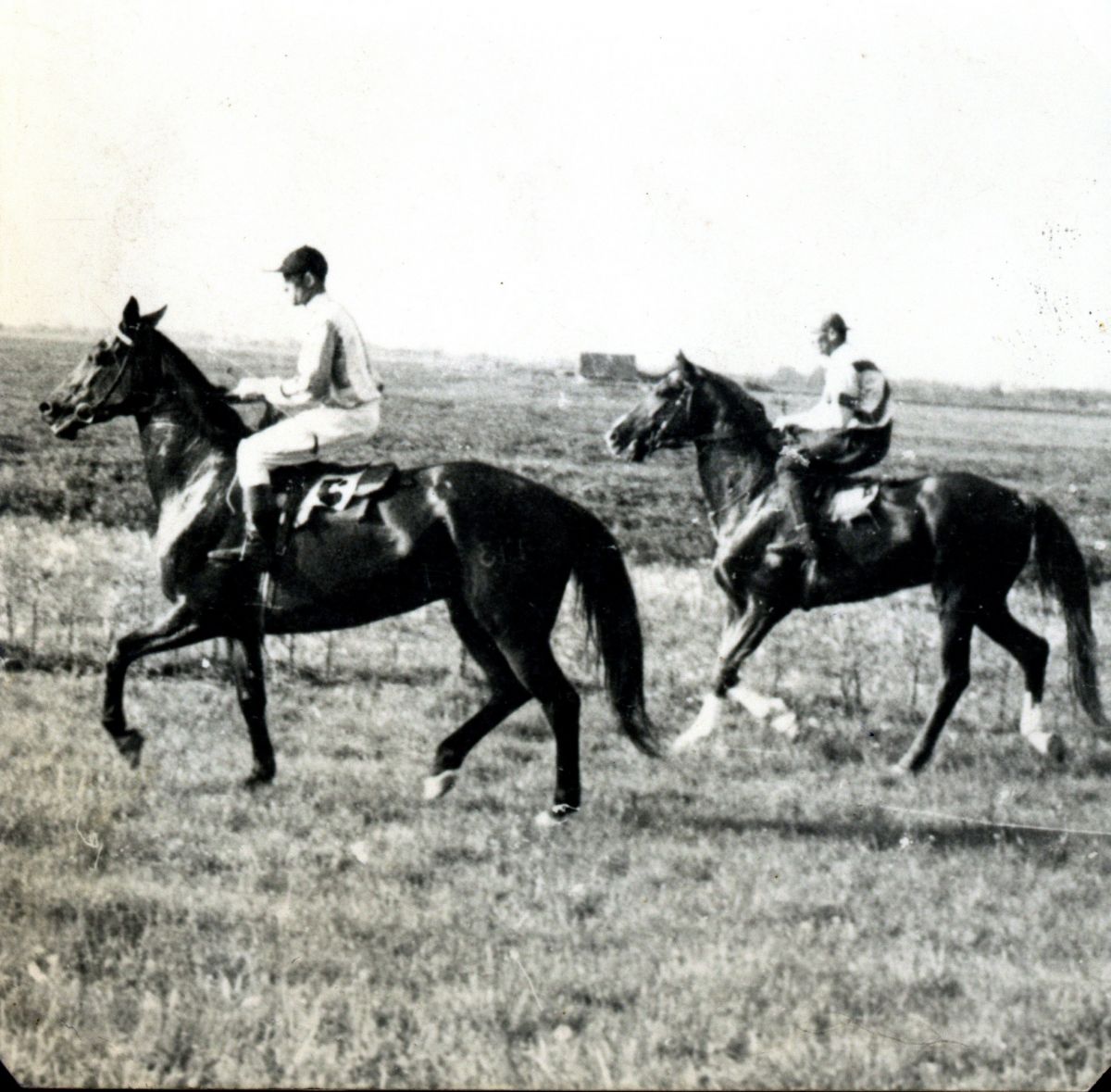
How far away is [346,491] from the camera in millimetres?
4645

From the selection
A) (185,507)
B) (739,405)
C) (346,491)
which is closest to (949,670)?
(739,405)

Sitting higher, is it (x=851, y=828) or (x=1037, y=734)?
(x=1037, y=734)

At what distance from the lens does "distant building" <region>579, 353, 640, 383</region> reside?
4.91 m

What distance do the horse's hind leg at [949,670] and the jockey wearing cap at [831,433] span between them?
0.56 meters

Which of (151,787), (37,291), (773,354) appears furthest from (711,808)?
(37,291)

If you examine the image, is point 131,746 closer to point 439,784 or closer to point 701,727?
point 439,784

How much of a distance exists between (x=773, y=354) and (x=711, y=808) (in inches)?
66.0

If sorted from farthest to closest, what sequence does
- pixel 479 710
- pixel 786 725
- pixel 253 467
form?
pixel 786 725, pixel 479 710, pixel 253 467

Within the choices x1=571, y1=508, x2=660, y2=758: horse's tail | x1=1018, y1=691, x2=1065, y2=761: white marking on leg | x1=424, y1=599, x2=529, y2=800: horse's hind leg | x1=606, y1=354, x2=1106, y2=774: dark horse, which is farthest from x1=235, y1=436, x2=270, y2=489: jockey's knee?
x1=1018, y1=691, x2=1065, y2=761: white marking on leg

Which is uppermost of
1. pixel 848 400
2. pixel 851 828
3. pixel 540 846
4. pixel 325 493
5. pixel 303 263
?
pixel 303 263

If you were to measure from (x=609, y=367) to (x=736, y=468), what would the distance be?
0.61 metres

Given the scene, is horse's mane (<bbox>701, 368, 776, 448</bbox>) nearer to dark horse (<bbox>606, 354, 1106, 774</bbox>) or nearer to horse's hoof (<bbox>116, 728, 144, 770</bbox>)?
dark horse (<bbox>606, 354, 1106, 774</bbox>)

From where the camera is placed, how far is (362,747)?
4895mm

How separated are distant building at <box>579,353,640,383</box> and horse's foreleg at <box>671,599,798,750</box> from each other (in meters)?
0.97
